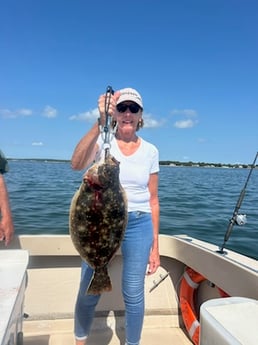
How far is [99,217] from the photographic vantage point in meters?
2.23

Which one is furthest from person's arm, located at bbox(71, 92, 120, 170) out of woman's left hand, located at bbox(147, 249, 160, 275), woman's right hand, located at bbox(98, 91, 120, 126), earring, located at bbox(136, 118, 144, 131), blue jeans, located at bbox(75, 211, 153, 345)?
woman's left hand, located at bbox(147, 249, 160, 275)

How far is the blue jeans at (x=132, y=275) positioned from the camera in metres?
2.56

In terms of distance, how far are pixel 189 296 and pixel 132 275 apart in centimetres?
148

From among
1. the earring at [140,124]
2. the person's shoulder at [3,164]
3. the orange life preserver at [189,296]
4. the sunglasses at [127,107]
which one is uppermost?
the sunglasses at [127,107]

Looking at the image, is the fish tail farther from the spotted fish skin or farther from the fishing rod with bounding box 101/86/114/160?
the fishing rod with bounding box 101/86/114/160

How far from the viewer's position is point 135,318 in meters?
2.65

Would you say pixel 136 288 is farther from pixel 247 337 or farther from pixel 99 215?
pixel 247 337

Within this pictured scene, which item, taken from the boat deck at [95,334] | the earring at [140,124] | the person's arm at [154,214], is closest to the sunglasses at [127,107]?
the earring at [140,124]

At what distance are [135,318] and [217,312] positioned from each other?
1.03 metres

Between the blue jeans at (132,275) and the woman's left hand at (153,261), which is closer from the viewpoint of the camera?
the blue jeans at (132,275)

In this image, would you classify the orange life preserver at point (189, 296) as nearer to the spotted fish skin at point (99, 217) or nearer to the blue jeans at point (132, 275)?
the blue jeans at point (132, 275)

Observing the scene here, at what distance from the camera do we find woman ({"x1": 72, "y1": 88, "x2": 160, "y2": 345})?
2.54 meters

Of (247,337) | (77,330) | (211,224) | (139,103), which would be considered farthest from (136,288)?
(211,224)

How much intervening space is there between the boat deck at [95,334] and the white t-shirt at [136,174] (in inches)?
65.9
